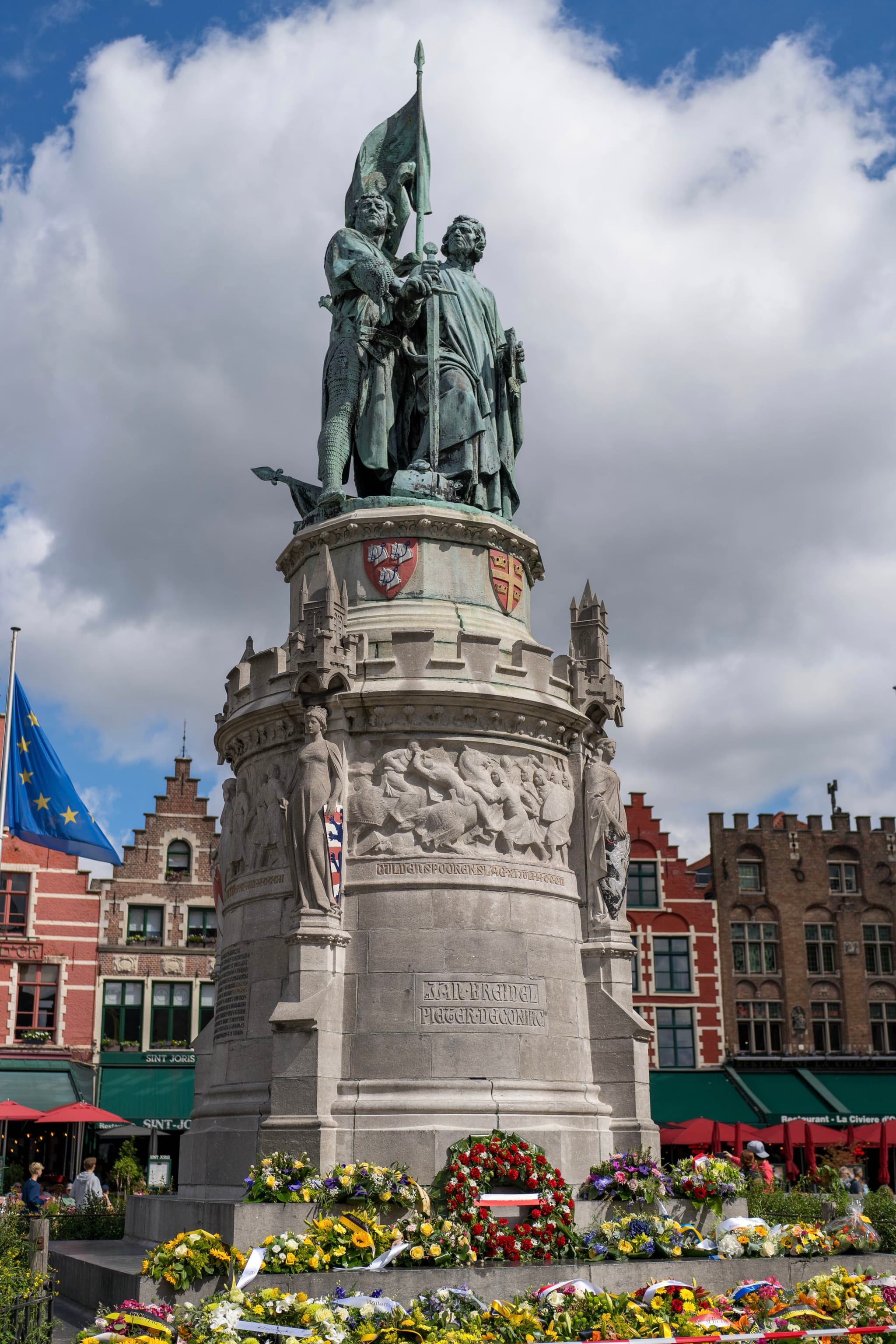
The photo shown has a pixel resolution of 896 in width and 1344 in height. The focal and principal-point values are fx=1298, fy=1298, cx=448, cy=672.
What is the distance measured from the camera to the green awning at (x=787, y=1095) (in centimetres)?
4434

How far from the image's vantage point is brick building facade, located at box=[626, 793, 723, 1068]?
156ft

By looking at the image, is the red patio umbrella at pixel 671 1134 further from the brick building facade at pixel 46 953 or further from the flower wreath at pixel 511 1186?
the flower wreath at pixel 511 1186

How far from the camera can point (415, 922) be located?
689 inches

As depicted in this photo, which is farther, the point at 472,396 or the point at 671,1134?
the point at 671,1134

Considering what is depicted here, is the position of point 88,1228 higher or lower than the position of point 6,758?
lower

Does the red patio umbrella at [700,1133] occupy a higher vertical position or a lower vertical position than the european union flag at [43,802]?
lower

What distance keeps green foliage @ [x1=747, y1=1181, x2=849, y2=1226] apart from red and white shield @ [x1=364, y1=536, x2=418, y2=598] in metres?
10.3

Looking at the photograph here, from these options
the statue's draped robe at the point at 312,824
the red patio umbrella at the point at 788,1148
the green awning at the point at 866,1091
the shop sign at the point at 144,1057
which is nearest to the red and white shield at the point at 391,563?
the statue's draped robe at the point at 312,824

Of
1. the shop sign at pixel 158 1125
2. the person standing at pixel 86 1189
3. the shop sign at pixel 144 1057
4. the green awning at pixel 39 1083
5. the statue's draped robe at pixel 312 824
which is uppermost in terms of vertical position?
the statue's draped robe at pixel 312 824

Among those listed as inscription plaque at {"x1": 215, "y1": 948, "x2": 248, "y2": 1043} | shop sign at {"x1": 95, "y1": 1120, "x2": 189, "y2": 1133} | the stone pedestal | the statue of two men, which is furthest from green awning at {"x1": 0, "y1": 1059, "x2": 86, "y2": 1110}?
the statue of two men

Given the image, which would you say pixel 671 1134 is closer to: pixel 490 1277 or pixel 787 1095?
pixel 787 1095

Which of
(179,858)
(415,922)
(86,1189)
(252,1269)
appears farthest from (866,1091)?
(252,1269)

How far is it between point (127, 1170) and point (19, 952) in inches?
412

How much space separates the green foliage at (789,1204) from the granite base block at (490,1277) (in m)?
3.18
